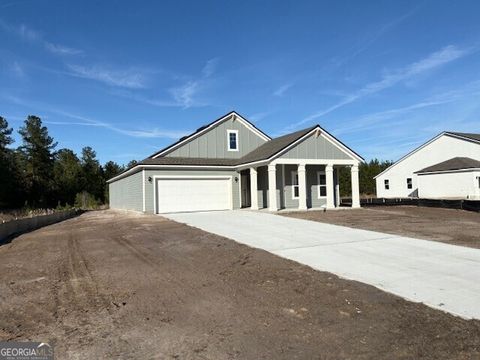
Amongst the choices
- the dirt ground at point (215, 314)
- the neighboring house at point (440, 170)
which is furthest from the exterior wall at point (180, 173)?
the neighboring house at point (440, 170)

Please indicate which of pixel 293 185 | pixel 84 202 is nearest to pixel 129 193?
pixel 293 185

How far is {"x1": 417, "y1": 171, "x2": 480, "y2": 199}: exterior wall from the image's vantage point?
103ft

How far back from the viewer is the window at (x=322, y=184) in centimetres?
2631

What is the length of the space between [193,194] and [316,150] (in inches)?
305

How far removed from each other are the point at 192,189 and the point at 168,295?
1791 cm

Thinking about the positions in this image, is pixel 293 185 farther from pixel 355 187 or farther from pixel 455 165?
pixel 455 165

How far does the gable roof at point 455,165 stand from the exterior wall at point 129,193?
25.1 m

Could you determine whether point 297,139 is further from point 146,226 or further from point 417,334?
point 417,334

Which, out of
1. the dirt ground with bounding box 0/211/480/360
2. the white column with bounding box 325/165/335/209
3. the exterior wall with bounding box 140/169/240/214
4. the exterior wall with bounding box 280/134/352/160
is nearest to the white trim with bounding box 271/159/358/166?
the exterior wall with bounding box 280/134/352/160

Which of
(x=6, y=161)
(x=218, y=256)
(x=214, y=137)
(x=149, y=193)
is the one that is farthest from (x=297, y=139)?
(x=6, y=161)

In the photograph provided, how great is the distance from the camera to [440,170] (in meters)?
34.1

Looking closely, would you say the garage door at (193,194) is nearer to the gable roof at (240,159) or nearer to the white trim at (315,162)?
the gable roof at (240,159)

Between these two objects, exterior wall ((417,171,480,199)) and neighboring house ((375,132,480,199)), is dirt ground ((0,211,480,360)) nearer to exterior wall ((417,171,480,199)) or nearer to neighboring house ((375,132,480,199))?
exterior wall ((417,171,480,199))

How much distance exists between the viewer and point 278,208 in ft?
78.0
